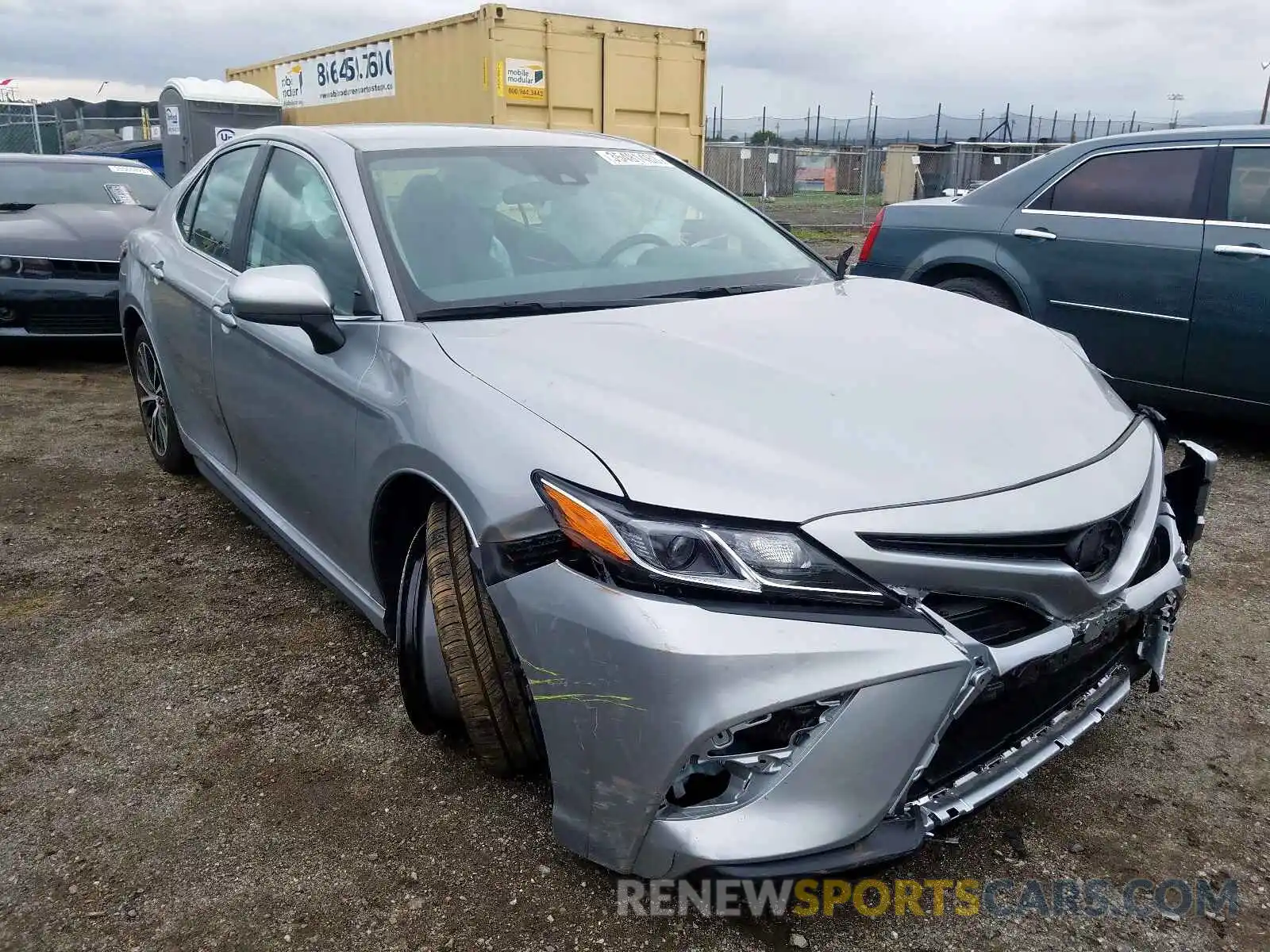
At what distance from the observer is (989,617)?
5.94 ft

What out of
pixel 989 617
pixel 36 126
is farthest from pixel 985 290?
pixel 36 126

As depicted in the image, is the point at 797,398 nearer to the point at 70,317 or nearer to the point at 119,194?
the point at 70,317

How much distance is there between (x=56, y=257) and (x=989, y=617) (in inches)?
267

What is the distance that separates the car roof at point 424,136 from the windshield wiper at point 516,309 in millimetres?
737

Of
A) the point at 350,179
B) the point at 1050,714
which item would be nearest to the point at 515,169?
the point at 350,179

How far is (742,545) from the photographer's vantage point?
68.0 inches

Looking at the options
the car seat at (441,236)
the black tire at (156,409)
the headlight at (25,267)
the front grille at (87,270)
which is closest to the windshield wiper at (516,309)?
the car seat at (441,236)

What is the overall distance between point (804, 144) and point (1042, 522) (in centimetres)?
3890

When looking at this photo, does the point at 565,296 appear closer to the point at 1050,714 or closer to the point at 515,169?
the point at 515,169

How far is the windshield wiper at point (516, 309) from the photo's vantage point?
8.02ft

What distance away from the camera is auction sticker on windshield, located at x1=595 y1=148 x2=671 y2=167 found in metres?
3.30

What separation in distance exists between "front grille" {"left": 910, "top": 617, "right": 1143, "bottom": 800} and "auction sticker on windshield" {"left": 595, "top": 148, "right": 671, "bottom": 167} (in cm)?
211

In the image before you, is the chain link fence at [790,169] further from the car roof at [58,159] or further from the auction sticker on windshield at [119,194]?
the auction sticker on windshield at [119,194]

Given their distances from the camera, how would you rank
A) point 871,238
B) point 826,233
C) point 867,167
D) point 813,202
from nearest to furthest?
point 871,238
point 826,233
point 867,167
point 813,202
